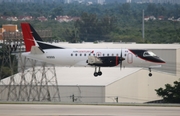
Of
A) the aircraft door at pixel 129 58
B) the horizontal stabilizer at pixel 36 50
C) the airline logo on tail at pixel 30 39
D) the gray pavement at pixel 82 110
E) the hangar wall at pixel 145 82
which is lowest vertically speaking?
the gray pavement at pixel 82 110

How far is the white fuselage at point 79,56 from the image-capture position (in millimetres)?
83062

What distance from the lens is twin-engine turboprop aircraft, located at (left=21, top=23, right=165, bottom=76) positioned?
3204 inches

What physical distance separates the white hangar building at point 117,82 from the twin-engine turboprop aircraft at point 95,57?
3.76 metres

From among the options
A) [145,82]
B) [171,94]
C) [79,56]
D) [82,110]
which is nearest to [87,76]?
[145,82]

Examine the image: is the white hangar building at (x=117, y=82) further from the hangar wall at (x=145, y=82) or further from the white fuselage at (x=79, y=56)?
the white fuselage at (x=79, y=56)

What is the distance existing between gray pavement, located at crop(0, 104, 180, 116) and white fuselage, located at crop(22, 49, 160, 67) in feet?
48.3

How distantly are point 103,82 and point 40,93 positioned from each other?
27.9ft

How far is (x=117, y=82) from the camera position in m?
91.6

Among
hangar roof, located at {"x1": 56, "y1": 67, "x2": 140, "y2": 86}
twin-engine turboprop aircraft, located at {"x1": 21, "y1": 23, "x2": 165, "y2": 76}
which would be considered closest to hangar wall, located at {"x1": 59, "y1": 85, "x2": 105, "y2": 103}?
hangar roof, located at {"x1": 56, "y1": 67, "x2": 140, "y2": 86}

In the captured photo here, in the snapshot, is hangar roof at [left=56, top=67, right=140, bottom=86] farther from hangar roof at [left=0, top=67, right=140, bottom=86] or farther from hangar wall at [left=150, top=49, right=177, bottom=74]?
hangar wall at [left=150, top=49, right=177, bottom=74]

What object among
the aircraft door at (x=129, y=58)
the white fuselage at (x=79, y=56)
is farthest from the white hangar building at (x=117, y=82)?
the aircraft door at (x=129, y=58)

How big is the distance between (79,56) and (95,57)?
4.08 metres

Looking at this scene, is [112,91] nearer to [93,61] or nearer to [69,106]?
[93,61]

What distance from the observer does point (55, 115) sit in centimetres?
5925
